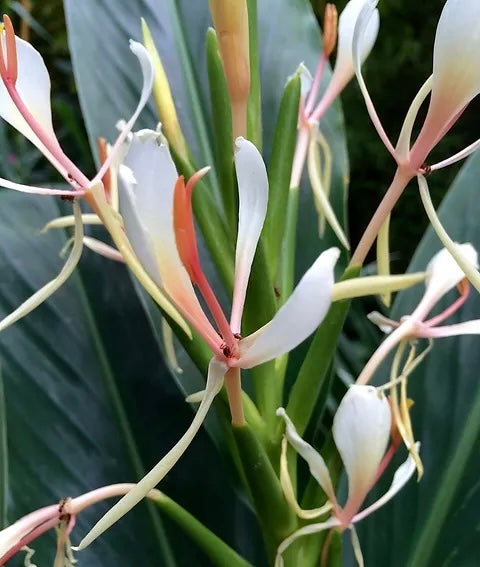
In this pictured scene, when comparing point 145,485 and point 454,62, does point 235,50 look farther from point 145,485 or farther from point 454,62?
point 145,485

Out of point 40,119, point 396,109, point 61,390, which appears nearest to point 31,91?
point 40,119

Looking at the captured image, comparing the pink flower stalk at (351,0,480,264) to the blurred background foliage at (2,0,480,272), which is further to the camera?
the blurred background foliage at (2,0,480,272)

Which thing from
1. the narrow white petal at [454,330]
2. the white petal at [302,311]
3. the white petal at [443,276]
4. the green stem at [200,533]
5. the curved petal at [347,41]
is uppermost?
the curved petal at [347,41]

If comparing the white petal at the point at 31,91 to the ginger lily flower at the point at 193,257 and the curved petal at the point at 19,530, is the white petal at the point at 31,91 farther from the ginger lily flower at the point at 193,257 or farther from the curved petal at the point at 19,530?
the curved petal at the point at 19,530

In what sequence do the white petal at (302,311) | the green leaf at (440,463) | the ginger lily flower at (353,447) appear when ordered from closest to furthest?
the white petal at (302,311) < the ginger lily flower at (353,447) < the green leaf at (440,463)

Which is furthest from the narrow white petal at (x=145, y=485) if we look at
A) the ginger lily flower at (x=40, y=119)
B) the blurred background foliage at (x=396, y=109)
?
the blurred background foliage at (x=396, y=109)

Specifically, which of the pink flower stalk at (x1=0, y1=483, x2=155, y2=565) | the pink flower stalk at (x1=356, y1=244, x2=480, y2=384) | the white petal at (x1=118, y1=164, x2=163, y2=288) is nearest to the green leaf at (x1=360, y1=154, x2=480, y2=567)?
the pink flower stalk at (x1=356, y1=244, x2=480, y2=384)

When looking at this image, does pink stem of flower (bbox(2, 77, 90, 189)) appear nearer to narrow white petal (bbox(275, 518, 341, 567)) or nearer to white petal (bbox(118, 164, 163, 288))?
white petal (bbox(118, 164, 163, 288))
